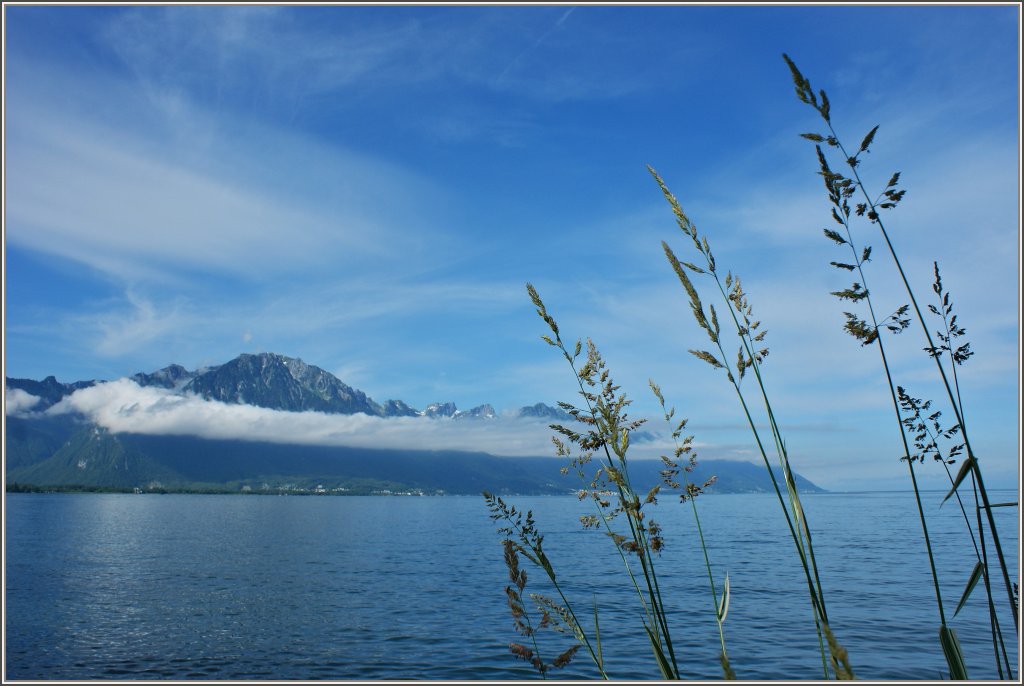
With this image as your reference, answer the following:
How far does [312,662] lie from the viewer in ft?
71.1

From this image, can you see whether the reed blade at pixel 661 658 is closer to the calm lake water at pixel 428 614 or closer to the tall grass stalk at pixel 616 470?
the tall grass stalk at pixel 616 470

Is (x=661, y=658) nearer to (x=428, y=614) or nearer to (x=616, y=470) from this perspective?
(x=616, y=470)

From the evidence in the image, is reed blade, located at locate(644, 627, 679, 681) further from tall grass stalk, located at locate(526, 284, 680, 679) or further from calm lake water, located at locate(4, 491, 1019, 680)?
calm lake water, located at locate(4, 491, 1019, 680)

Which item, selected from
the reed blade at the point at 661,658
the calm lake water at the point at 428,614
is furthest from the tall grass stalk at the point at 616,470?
the calm lake water at the point at 428,614

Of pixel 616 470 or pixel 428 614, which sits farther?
pixel 428 614

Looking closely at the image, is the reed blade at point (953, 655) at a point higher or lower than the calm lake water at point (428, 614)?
higher

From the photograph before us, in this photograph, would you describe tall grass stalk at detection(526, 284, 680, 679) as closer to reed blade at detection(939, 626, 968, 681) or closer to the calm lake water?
reed blade at detection(939, 626, 968, 681)

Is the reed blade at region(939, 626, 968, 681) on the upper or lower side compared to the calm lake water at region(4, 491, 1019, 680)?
upper

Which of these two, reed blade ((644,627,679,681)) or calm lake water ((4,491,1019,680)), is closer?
reed blade ((644,627,679,681))

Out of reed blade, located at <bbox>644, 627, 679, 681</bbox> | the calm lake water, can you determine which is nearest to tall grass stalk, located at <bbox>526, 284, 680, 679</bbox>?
reed blade, located at <bbox>644, 627, 679, 681</bbox>

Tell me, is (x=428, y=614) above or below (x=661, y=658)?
below

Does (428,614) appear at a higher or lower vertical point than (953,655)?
lower

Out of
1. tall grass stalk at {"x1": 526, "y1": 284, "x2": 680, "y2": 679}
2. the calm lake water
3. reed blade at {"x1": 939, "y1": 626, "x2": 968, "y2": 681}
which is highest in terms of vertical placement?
tall grass stalk at {"x1": 526, "y1": 284, "x2": 680, "y2": 679}

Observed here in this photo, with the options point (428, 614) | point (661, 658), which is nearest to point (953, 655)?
point (661, 658)
